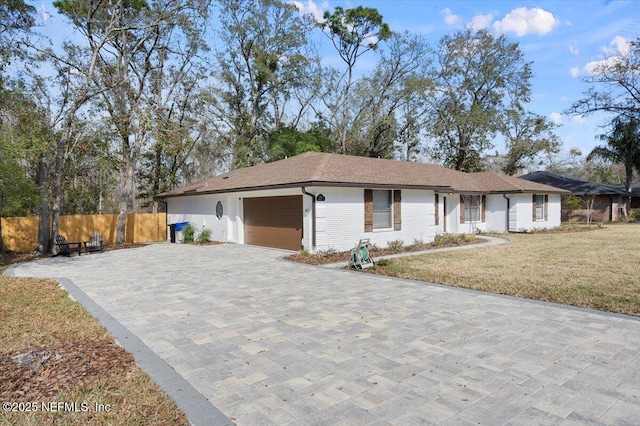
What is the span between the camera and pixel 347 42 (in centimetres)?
2948

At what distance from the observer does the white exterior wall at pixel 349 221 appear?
1243 centimetres

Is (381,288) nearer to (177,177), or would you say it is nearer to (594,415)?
(594,415)

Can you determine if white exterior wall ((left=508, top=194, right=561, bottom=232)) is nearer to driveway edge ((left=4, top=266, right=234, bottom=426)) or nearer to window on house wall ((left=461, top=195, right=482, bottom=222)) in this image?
window on house wall ((left=461, top=195, right=482, bottom=222))

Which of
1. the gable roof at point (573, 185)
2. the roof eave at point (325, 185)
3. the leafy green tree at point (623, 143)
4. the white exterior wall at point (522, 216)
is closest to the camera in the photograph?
the roof eave at point (325, 185)

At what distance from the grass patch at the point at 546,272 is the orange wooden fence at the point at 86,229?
14.6 m

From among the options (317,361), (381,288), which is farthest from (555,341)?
(381,288)

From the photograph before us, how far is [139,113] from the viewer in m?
14.7

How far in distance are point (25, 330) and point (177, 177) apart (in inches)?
1026

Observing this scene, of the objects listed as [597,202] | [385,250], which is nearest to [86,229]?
[385,250]

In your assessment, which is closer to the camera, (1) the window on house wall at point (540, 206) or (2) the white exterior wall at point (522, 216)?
(2) the white exterior wall at point (522, 216)

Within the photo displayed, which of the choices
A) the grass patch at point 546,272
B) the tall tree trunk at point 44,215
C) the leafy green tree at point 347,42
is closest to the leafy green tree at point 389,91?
the leafy green tree at point 347,42

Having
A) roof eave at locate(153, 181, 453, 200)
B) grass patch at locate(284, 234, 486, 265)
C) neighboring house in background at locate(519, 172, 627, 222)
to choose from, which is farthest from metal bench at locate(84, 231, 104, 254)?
neighboring house in background at locate(519, 172, 627, 222)

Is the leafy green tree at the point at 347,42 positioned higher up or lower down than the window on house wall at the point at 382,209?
higher up

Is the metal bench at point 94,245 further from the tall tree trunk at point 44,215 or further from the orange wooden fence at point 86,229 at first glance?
the orange wooden fence at point 86,229
